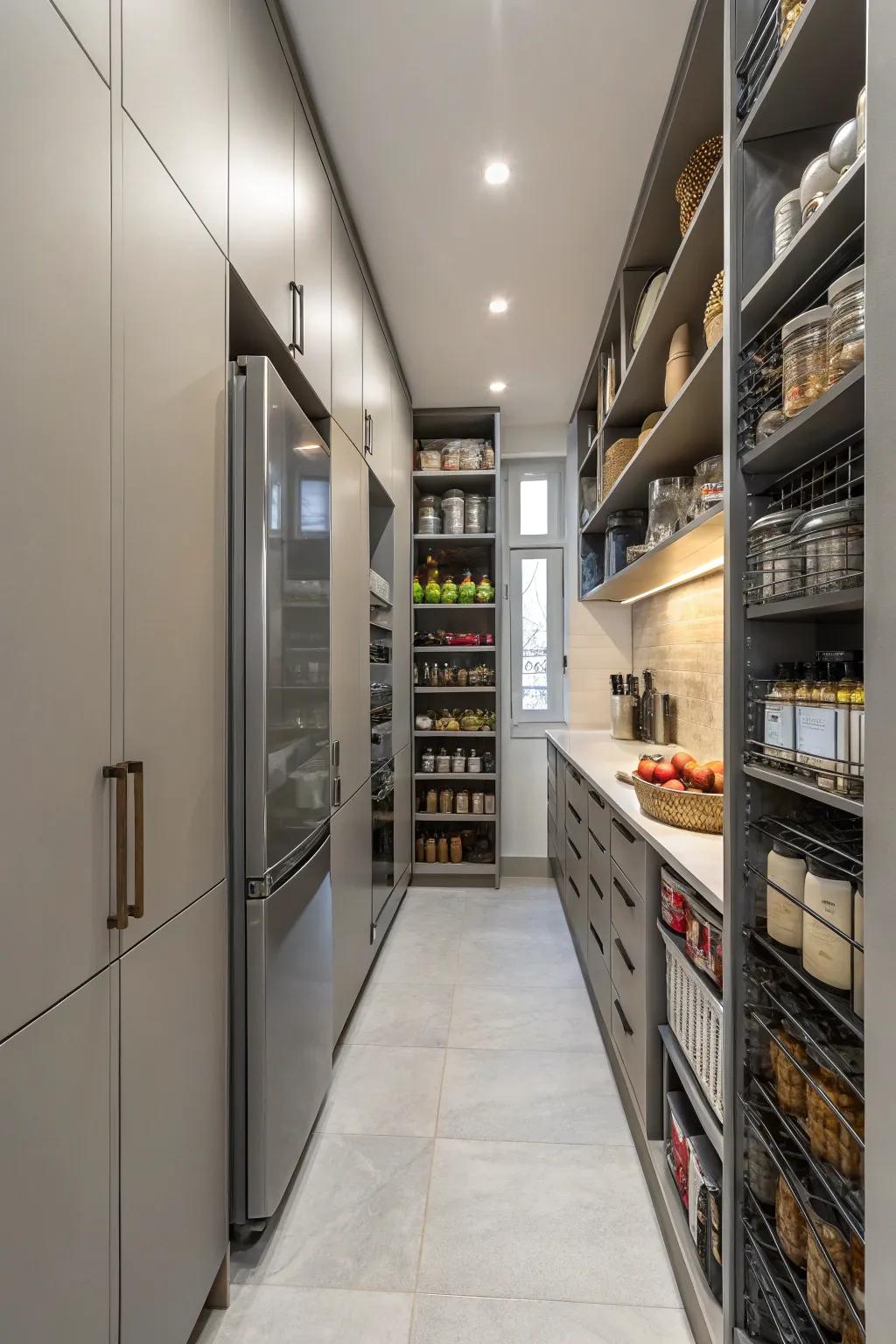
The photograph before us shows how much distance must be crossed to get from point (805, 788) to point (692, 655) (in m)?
2.13

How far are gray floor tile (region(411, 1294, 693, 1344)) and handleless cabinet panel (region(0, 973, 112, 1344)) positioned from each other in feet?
2.32

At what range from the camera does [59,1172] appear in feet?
2.76

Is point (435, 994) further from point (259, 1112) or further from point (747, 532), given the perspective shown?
point (747, 532)

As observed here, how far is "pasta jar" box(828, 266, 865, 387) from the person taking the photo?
852 millimetres

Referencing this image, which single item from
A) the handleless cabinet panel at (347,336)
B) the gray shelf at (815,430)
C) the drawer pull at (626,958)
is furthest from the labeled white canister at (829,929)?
the handleless cabinet panel at (347,336)

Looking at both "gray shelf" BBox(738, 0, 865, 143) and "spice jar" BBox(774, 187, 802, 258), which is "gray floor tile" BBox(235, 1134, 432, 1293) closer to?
"spice jar" BBox(774, 187, 802, 258)

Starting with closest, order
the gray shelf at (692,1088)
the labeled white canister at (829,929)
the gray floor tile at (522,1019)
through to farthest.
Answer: the labeled white canister at (829,929), the gray shelf at (692,1088), the gray floor tile at (522,1019)

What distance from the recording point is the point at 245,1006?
4.75 feet

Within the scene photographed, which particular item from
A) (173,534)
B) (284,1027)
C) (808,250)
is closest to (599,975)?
(284,1027)

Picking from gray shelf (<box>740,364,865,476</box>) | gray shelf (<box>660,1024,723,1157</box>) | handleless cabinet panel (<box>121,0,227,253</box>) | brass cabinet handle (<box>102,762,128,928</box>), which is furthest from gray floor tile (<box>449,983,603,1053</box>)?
handleless cabinet panel (<box>121,0,227,253</box>)

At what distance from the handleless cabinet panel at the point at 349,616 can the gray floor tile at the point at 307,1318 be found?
4.07 ft

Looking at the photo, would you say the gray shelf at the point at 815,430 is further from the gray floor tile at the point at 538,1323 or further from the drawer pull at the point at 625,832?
the gray floor tile at the point at 538,1323

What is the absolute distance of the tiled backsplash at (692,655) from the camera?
2.64m

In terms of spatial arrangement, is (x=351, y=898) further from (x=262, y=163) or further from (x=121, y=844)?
(x=262, y=163)
